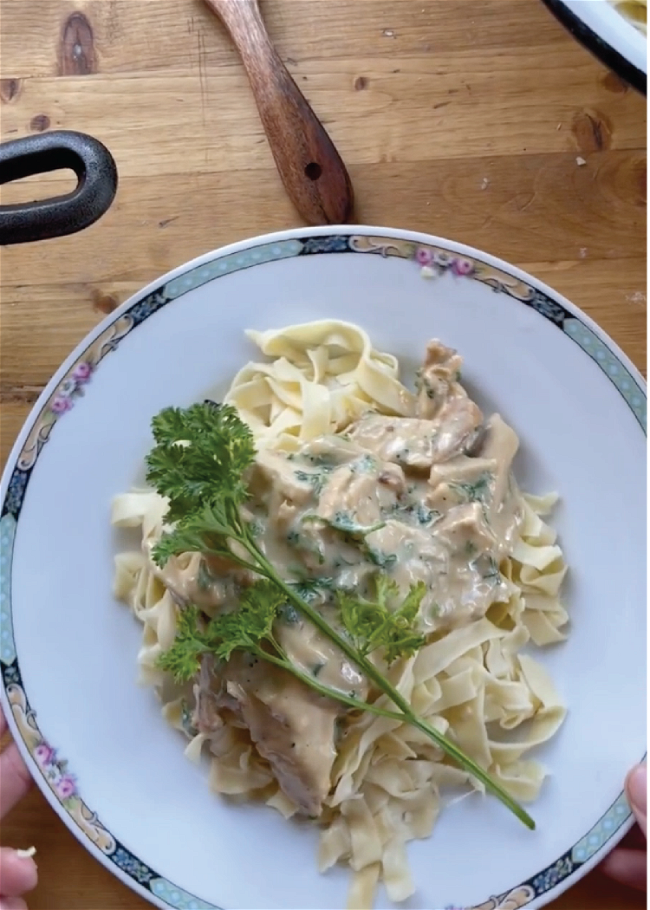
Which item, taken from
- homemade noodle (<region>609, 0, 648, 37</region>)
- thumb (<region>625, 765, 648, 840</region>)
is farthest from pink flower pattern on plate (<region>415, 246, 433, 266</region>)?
thumb (<region>625, 765, 648, 840</region>)

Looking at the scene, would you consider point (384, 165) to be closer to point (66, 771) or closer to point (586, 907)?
point (66, 771)

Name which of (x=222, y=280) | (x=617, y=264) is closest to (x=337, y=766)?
(x=222, y=280)

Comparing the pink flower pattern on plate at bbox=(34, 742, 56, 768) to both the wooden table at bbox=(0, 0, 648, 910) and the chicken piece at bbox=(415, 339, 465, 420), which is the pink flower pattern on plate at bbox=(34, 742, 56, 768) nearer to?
the wooden table at bbox=(0, 0, 648, 910)

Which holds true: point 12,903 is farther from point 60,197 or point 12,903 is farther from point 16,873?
point 60,197

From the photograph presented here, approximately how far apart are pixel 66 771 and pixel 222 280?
96cm

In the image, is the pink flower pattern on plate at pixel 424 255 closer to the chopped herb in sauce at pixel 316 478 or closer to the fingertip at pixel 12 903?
the chopped herb in sauce at pixel 316 478

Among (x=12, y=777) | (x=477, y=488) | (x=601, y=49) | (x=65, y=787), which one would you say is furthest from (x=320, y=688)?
(x=601, y=49)

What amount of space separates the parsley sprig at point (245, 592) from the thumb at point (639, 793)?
0.29m

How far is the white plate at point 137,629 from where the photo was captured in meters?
1.70

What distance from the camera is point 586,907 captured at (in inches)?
70.9

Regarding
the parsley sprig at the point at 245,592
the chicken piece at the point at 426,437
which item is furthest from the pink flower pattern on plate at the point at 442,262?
the parsley sprig at the point at 245,592

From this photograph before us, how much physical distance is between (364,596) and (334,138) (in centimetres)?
94

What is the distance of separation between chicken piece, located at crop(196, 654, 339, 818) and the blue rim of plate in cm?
106

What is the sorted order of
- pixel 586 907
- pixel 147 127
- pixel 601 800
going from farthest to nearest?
pixel 147 127, pixel 586 907, pixel 601 800
